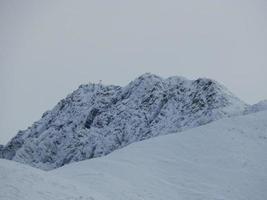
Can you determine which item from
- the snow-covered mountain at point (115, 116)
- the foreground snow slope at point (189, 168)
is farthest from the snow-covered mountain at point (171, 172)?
the snow-covered mountain at point (115, 116)

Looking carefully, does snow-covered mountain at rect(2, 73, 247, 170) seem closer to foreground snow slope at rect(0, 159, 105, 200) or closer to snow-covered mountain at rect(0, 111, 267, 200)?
snow-covered mountain at rect(0, 111, 267, 200)

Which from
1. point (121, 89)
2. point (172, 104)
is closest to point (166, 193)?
point (172, 104)

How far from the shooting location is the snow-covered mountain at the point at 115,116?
116 m

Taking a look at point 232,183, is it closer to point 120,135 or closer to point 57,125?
point 120,135

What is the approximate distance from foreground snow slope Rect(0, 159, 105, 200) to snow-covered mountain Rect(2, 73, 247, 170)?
263 feet

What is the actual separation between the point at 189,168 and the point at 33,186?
11.8 metres

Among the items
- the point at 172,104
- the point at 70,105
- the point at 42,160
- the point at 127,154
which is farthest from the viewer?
the point at 70,105

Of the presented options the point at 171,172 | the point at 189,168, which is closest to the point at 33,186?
the point at 171,172

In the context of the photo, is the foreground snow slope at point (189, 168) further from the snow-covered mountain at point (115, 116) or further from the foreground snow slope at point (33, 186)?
the snow-covered mountain at point (115, 116)

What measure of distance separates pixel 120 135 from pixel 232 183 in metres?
105

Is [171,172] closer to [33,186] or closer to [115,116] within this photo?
[33,186]

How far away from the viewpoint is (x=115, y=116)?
143m

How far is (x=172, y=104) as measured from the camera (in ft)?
423

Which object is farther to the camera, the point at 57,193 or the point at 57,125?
the point at 57,125
